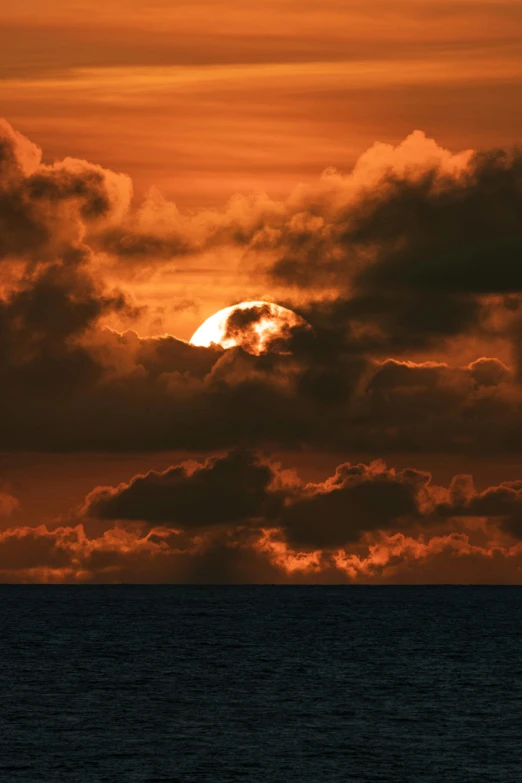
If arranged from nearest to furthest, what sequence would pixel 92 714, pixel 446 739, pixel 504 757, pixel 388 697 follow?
1. pixel 504 757
2. pixel 446 739
3. pixel 92 714
4. pixel 388 697

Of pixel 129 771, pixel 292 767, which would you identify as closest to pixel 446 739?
pixel 292 767

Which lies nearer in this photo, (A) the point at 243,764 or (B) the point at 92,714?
(A) the point at 243,764

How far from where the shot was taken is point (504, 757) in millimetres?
110688

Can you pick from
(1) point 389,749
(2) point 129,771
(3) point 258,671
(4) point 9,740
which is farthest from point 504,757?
(3) point 258,671

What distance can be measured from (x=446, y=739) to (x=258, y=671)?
74.0m

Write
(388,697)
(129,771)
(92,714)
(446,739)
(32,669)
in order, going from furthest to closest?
(32,669)
(388,697)
(92,714)
(446,739)
(129,771)

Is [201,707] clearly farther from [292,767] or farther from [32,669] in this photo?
[32,669]

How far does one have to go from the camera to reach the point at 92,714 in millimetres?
135625

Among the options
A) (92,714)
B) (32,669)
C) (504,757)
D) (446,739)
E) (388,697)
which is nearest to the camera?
(504,757)

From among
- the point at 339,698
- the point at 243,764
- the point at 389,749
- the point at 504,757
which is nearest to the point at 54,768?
the point at 243,764

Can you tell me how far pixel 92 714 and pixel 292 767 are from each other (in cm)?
3569

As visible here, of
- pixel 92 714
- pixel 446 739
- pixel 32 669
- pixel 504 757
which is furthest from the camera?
pixel 32 669

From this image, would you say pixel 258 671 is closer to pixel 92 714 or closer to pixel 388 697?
pixel 388 697

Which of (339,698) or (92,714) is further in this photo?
(339,698)
